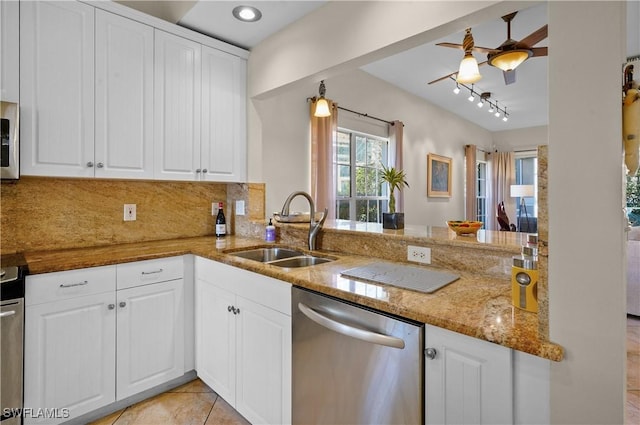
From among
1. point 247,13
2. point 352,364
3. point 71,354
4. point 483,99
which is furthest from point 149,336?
point 483,99

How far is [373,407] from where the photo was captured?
116cm

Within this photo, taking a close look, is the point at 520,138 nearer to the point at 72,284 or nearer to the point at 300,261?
the point at 300,261

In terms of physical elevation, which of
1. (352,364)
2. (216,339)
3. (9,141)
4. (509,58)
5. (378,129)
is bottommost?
(216,339)

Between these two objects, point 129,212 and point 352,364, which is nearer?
point 352,364

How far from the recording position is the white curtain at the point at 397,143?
14.4ft

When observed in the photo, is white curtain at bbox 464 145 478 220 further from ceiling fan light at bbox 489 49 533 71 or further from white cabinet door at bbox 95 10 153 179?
white cabinet door at bbox 95 10 153 179

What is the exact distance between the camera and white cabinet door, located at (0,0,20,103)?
167 centimetres

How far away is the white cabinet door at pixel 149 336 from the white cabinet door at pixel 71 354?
2.1 inches

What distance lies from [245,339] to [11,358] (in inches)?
41.4

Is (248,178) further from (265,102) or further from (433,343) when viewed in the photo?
(433,343)

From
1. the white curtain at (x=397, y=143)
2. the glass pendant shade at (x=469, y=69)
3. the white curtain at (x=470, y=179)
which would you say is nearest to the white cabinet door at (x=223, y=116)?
the glass pendant shade at (x=469, y=69)

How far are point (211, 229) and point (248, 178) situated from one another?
603mm

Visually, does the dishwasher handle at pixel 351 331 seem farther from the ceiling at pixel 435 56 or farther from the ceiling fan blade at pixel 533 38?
the ceiling fan blade at pixel 533 38

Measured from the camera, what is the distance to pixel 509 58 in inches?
103
